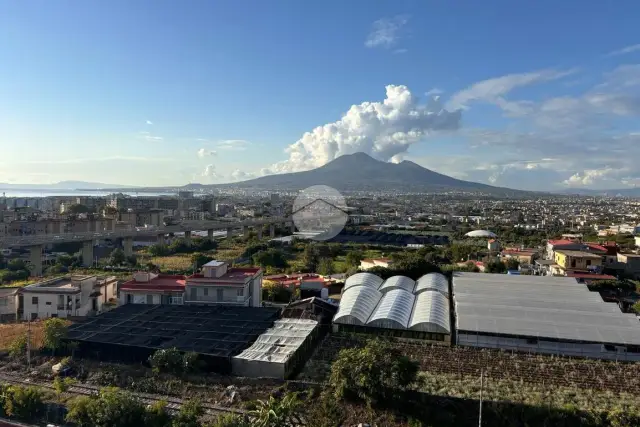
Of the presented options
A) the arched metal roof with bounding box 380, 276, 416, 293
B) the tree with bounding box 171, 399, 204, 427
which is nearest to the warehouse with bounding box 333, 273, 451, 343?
the arched metal roof with bounding box 380, 276, 416, 293

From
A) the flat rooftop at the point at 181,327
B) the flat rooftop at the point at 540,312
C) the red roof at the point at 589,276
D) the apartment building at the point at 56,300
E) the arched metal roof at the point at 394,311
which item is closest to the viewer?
the flat rooftop at the point at 181,327

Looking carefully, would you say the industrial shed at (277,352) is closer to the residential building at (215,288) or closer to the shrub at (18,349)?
the residential building at (215,288)

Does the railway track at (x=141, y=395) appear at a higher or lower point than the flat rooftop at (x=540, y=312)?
lower

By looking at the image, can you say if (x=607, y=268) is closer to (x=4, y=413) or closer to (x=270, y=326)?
(x=270, y=326)

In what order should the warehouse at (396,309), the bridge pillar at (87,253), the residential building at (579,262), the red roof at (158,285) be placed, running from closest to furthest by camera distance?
the warehouse at (396,309) → the red roof at (158,285) → the residential building at (579,262) → the bridge pillar at (87,253)

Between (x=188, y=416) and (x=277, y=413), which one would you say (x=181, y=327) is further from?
(x=277, y=413)

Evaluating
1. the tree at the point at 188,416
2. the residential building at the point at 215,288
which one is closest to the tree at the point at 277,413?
the tree at the point at 188,416

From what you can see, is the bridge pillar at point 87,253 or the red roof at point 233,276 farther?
the bridge pillar at point 87,253
